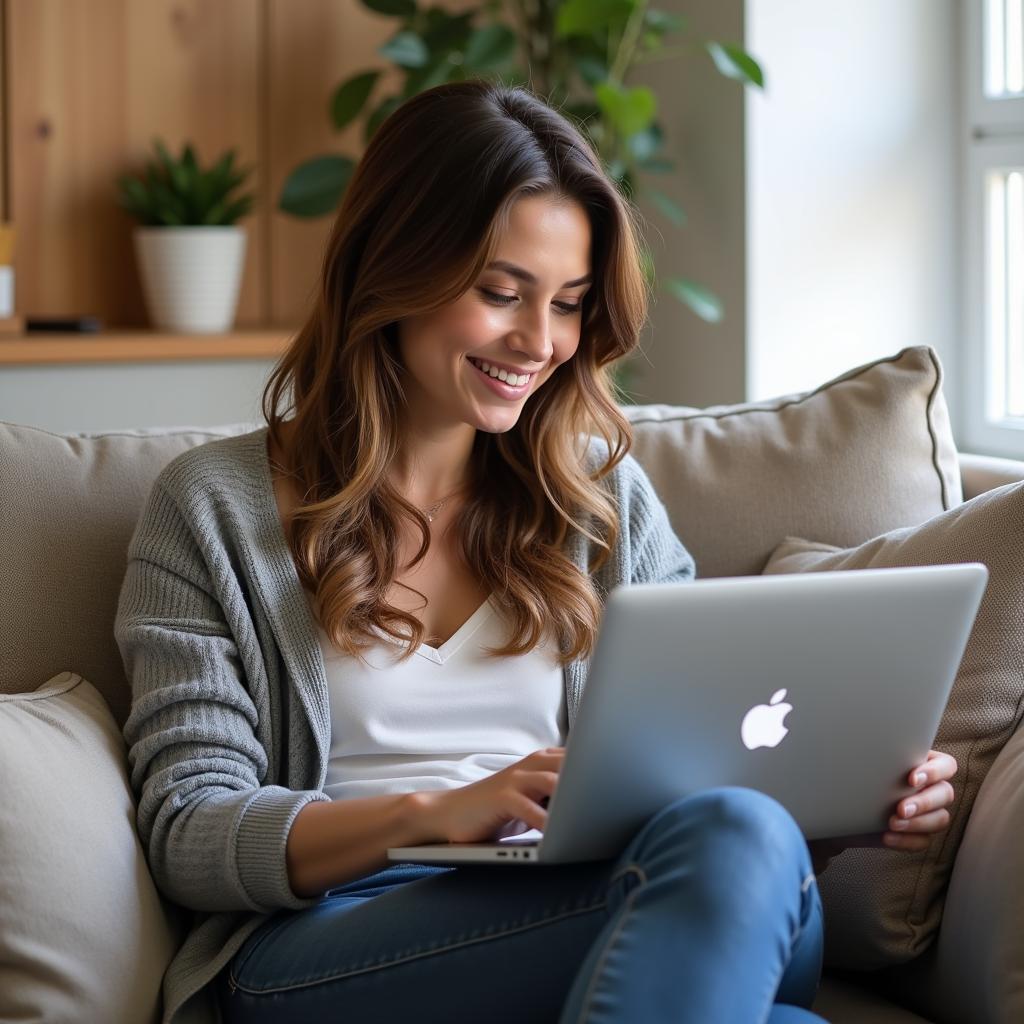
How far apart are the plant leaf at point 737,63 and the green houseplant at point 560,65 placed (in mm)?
73

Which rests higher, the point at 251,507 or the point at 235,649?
the point at 251,507

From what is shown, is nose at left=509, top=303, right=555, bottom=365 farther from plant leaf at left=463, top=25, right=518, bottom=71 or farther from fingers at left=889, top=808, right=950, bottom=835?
plant leaf at left=463, top=25, right=518, bottom=71

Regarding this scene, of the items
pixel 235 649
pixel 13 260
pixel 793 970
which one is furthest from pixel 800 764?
pixel 13 260

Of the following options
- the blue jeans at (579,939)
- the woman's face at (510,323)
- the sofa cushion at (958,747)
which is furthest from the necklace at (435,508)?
A: the sofa cushion at (958,747)

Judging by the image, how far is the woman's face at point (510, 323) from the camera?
146 cm

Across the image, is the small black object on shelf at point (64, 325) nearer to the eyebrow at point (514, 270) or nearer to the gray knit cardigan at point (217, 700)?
the gray knit cardigan at point (217, 700)

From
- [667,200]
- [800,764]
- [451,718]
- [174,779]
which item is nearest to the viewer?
[800,764]

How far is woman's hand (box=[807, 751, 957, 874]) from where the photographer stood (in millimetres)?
1268

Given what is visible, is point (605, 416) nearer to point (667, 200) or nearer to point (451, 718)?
point (451, 718)

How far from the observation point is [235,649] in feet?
4.60

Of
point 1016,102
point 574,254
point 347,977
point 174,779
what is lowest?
point 347,977

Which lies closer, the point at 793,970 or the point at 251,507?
the point at 793,970

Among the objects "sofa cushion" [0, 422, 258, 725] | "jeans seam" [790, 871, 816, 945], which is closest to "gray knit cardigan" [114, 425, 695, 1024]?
"sofa cushion" [0, 422, 258, 725]

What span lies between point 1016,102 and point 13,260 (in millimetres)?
2113
